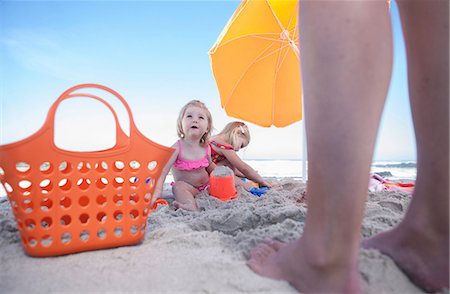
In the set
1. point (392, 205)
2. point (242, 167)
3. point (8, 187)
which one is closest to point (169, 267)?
point (8, 187)

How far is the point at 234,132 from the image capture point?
3.25 metres

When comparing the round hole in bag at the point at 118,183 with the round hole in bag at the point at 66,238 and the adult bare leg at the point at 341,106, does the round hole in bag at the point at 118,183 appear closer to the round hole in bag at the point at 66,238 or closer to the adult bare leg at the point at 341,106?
the round hole in bag at the point at 66,238

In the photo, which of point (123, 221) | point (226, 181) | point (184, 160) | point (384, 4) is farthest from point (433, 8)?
point (184, 160)

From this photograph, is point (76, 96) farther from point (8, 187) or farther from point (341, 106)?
point (341, 106)

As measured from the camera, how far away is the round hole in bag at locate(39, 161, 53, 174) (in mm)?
885

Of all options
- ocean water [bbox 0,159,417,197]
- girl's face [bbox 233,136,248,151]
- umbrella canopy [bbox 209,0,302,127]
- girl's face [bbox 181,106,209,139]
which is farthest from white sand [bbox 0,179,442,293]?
ocean water [bbox 0,159,417,197]

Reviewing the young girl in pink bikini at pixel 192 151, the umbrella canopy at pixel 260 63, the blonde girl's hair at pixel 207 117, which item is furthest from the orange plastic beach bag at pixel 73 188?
the umbrella canopy at pixel 260 63

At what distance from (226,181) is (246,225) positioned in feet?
3.02

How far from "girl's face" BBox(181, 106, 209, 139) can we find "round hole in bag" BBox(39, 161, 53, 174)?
154 centimetres

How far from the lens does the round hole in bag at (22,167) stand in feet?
2.76

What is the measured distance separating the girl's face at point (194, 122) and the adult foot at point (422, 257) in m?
1.82

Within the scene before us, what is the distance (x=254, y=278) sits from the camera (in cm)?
69

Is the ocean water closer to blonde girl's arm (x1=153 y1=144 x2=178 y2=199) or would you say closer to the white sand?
blonde girl's arm (x1=153 y1=144 x2=178 y2=199)

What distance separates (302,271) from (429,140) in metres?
0.39
